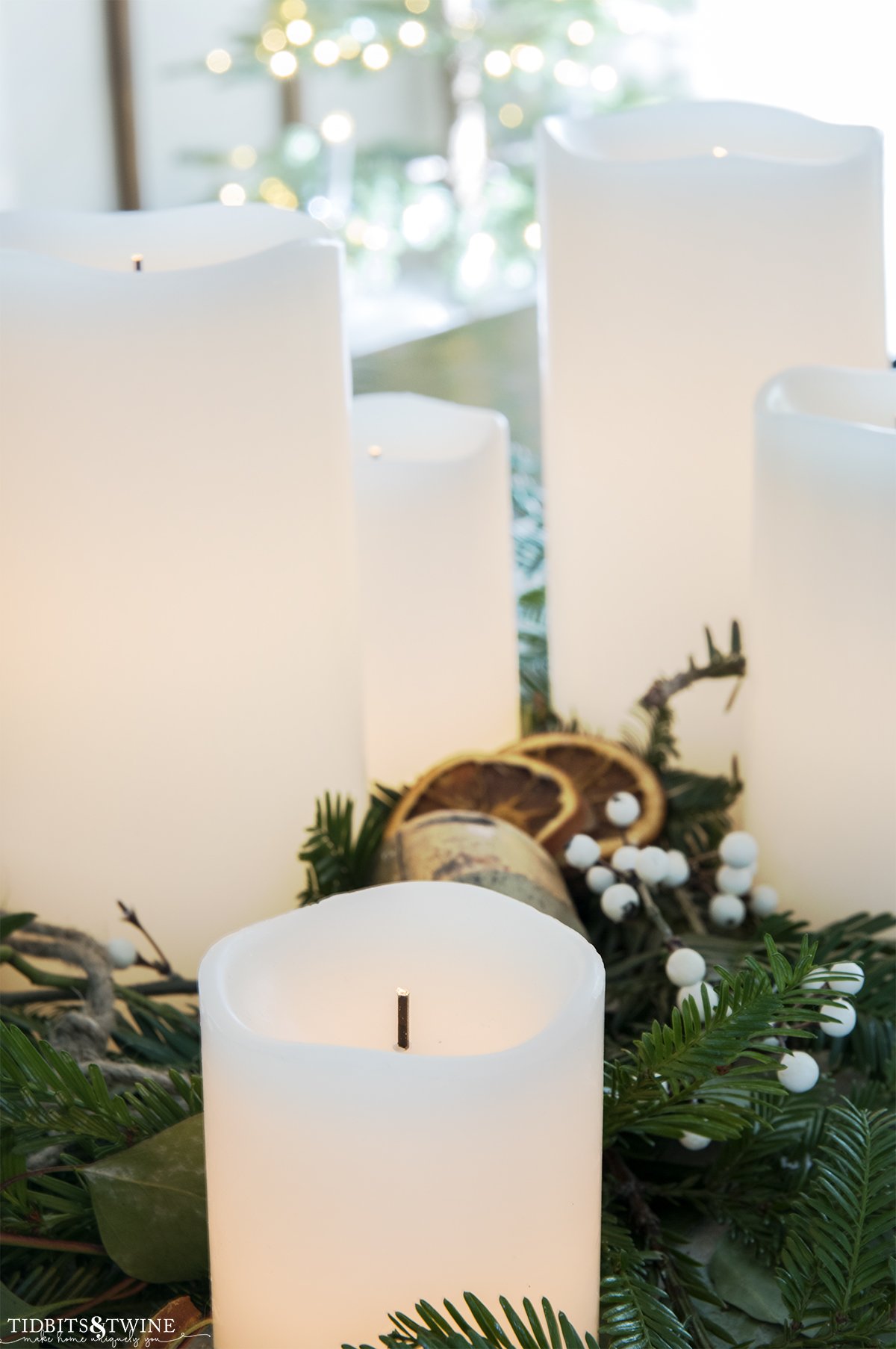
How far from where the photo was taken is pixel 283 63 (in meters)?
2.44

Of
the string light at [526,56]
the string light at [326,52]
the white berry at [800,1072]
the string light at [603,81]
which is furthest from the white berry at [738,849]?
the string light at [603,81]

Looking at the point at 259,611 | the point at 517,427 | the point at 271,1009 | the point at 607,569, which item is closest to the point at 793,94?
the point at 517,427

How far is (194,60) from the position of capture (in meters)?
2.52

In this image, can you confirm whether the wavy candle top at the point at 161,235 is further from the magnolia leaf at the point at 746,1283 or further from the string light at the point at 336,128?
the string light at the point at 336,128

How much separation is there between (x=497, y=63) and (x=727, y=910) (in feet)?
8.37

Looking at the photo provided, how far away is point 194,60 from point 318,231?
7.33 feet

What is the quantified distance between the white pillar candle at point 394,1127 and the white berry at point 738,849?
17 centimetres

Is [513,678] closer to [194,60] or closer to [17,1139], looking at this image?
[17,1139]

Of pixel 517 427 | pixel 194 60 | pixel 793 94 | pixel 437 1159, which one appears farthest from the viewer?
pixel 793 94

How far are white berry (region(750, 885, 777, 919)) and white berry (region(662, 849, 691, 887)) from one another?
28 mm

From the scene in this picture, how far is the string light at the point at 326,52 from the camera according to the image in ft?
7.93

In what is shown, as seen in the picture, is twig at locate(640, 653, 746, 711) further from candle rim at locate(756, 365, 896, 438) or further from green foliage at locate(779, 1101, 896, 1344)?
green foliage at locate(779, 1101, 896, 1344)

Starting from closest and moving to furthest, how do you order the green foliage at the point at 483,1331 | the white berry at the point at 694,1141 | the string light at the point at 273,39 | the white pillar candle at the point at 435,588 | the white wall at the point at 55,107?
the green foliage at the point at 483,1331 → the white berry at the point at 694,1141 → the white pillar candle at the point at 435,588 → the white wall at the point at 55,107 → the string light at the point at 273,39

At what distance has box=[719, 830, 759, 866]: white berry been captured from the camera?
19.3 inches
